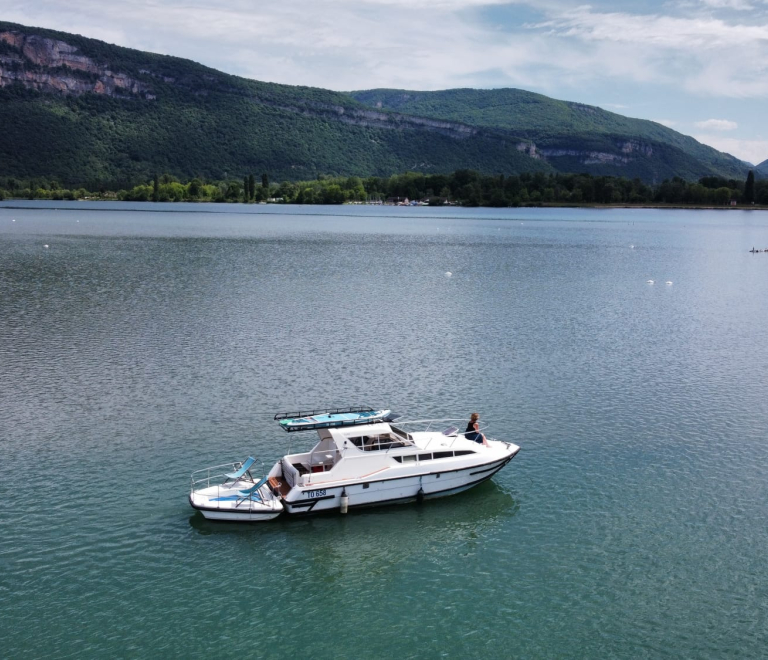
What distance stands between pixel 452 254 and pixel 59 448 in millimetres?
96216

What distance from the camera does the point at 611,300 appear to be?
7862 cm

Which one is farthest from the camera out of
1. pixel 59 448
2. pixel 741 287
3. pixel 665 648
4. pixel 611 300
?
pixel 741 287

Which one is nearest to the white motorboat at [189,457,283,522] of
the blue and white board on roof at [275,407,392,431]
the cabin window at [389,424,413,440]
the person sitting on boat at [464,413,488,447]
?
the blue and white board on roof at [275,407,392,431]

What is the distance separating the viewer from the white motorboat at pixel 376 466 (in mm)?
28172

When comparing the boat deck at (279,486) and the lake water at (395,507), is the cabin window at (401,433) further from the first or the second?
the boat deck at (279,486)

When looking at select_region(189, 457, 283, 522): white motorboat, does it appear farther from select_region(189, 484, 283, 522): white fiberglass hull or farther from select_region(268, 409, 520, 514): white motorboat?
select_region(268, 409, 520, 514): white motorboat

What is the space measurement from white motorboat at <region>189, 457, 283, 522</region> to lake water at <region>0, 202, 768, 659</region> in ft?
1.56

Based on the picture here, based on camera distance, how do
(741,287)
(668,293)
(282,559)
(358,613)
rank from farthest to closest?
(741,287) < (668,293) < (282,559) < (358,613)

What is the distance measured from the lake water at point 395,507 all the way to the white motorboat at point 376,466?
2.46 feet

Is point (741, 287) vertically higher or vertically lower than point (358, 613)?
higher

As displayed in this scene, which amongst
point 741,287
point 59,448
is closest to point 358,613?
point 59,448

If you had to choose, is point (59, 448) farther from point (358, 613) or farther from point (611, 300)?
point (611, 300)

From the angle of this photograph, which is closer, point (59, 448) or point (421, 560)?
point (421, 560)

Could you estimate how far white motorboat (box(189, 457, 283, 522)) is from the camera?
27094mm
